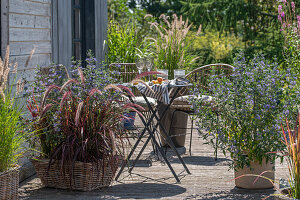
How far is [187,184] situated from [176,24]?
125 inches

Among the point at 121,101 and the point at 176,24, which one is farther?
the point at 176,24

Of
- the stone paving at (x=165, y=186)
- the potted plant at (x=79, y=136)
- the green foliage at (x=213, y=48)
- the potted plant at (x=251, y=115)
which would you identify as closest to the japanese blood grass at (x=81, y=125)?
the potted plant at (x=79, y=136)

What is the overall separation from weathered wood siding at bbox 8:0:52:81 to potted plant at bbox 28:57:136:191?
420 millimetres

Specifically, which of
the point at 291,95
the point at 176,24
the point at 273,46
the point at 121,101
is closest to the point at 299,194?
the point at 291,95

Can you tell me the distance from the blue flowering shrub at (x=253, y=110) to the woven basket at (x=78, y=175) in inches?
31.9

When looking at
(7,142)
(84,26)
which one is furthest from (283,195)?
(84,26)

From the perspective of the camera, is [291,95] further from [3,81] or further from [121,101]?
[3,81]

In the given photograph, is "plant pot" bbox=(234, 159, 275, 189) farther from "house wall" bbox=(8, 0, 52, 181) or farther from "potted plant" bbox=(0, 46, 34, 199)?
"house wall" bbox=(8, 0, 52, 181)

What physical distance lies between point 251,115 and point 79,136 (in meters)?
1.26

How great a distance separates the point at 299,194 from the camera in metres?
2.71

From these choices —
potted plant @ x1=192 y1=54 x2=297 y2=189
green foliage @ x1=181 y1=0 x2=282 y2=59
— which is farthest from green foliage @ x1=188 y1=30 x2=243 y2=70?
potted plant @ x1=192 y1=54 x2=297 y2=189

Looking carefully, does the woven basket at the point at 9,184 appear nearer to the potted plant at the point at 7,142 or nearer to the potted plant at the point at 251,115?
the potted plant at the point at 7,142

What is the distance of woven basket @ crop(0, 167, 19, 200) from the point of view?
128 inches

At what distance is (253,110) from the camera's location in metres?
3.62
